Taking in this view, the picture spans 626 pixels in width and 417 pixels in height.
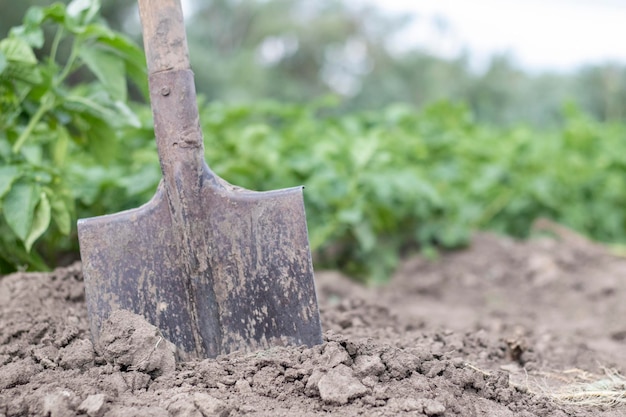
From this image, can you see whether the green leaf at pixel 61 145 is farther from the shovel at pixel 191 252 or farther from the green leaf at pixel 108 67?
the shovel at pixel 191 252

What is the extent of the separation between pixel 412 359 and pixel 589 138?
4.96 metres

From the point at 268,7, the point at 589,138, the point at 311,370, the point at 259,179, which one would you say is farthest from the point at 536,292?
the point at 268,7

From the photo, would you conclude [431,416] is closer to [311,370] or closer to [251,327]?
[311,370]

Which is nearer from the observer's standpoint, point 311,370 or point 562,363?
point 311,370

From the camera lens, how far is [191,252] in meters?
1.99

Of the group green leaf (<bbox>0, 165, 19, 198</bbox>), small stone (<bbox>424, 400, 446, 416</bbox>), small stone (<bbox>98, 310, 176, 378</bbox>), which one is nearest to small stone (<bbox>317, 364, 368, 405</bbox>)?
small stone (<bbox>424, 400, 446, 416</bbox>)

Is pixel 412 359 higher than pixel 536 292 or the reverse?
higher

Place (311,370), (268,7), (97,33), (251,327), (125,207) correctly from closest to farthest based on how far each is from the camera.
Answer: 1. (311,370)
2. (251,327)
3. (97,33)
4. (125,207)
5. (268,7)

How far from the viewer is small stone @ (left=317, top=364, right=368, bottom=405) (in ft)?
5.40

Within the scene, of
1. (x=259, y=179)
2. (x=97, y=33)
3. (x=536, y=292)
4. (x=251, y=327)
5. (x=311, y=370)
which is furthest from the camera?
(x=536, y=292)

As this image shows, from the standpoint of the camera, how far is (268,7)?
21.2m

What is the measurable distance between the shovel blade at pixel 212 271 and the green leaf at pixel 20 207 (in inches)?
14.5

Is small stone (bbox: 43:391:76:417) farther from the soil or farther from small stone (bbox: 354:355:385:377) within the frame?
small stone (bbox: 354:355:385:377)

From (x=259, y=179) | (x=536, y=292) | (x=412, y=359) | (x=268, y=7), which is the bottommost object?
(x=536, y=292)
